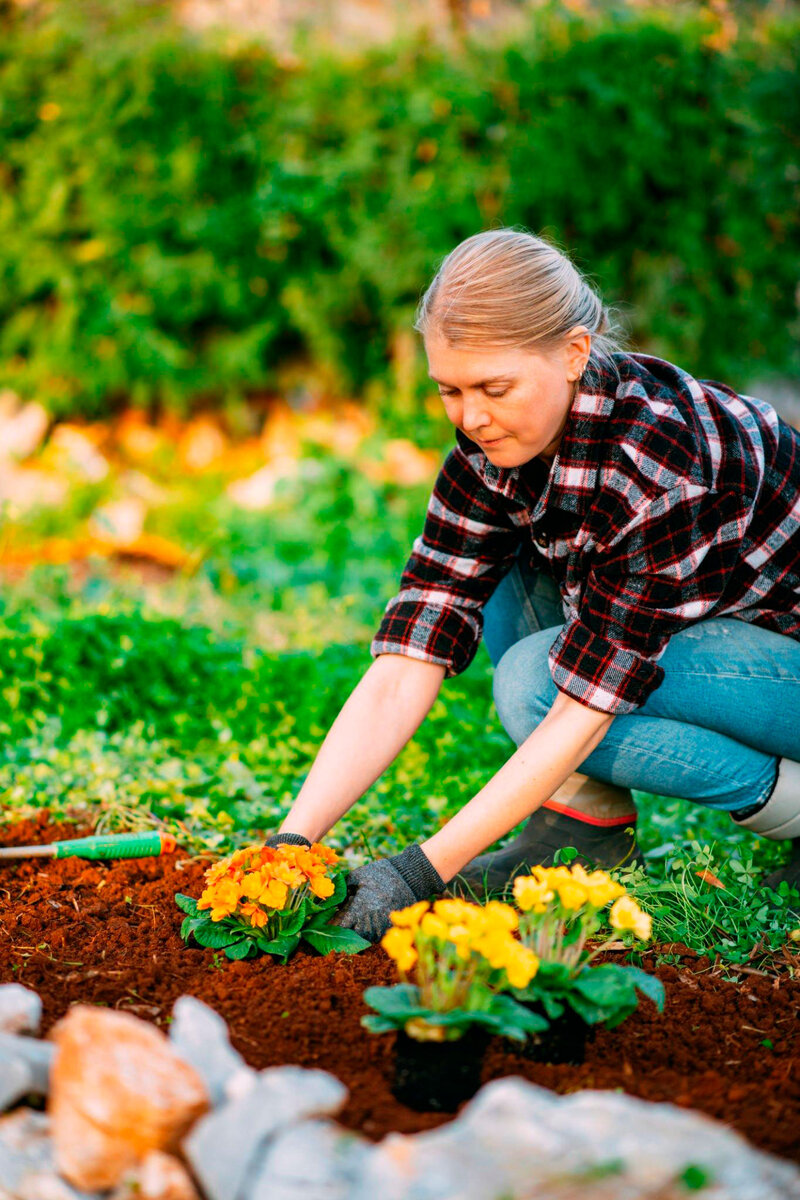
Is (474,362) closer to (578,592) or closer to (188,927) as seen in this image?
(578,592)

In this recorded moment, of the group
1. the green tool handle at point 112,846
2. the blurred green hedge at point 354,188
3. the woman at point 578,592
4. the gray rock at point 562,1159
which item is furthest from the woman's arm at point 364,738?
the blurred green hedge at point 354,188

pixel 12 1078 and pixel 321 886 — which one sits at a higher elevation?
pixel 12 1078

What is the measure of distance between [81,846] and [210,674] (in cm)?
113

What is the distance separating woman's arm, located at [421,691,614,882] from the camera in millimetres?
1851

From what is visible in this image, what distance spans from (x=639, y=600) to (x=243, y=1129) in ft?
3.69

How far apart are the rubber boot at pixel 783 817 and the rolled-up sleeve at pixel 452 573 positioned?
650mm

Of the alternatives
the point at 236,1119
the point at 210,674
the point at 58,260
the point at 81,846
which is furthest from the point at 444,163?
the point at 236,1119

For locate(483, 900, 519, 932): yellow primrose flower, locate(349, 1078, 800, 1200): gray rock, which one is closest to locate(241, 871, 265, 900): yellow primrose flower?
locate(483, 900, 519, 932): yellow primrose flower

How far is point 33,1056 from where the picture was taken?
1298 millimetres

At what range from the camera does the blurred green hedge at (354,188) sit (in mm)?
4941

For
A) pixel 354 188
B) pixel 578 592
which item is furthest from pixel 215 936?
pixel 354 188

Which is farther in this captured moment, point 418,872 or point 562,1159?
point 418,872

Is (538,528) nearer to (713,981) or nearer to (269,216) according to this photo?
(713,981)

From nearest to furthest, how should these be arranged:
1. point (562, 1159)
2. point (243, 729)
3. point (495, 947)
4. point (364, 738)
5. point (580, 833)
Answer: point (562, 1159) < point (495, 947) < point (364, 738) < point (580, 833) < point (243, 729)
